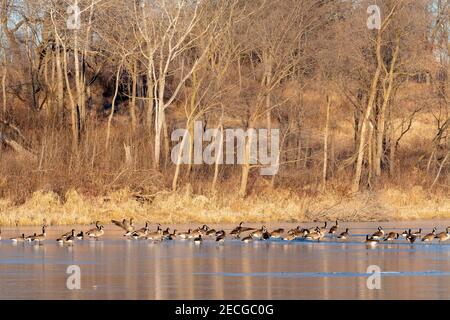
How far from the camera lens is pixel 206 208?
1473 inches

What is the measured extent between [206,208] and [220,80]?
8.44 meters

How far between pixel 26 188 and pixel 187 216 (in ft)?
19.7

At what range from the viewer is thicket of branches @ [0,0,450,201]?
40.9 m

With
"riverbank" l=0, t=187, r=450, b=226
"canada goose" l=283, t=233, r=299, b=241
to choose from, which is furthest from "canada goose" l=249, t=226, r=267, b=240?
"riverbank" l=0, t=187, r=450, b=226

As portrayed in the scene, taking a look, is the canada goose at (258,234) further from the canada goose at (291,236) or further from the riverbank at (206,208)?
the riverbank at (206,208)

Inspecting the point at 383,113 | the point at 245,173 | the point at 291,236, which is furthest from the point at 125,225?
the point at 383,113

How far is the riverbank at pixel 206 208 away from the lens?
3522cm

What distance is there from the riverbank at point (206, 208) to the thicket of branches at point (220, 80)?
126cm

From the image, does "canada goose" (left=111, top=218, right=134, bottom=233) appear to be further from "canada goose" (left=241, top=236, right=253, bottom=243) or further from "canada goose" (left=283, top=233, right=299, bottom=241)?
"canada goose" (left=283, top=233, right=299, bottom=241)

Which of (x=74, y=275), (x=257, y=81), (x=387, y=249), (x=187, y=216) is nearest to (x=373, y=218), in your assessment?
(x=187, y=216)

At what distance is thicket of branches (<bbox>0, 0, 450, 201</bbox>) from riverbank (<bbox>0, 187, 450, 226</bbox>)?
49.7 inches

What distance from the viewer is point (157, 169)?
41.1 metres
